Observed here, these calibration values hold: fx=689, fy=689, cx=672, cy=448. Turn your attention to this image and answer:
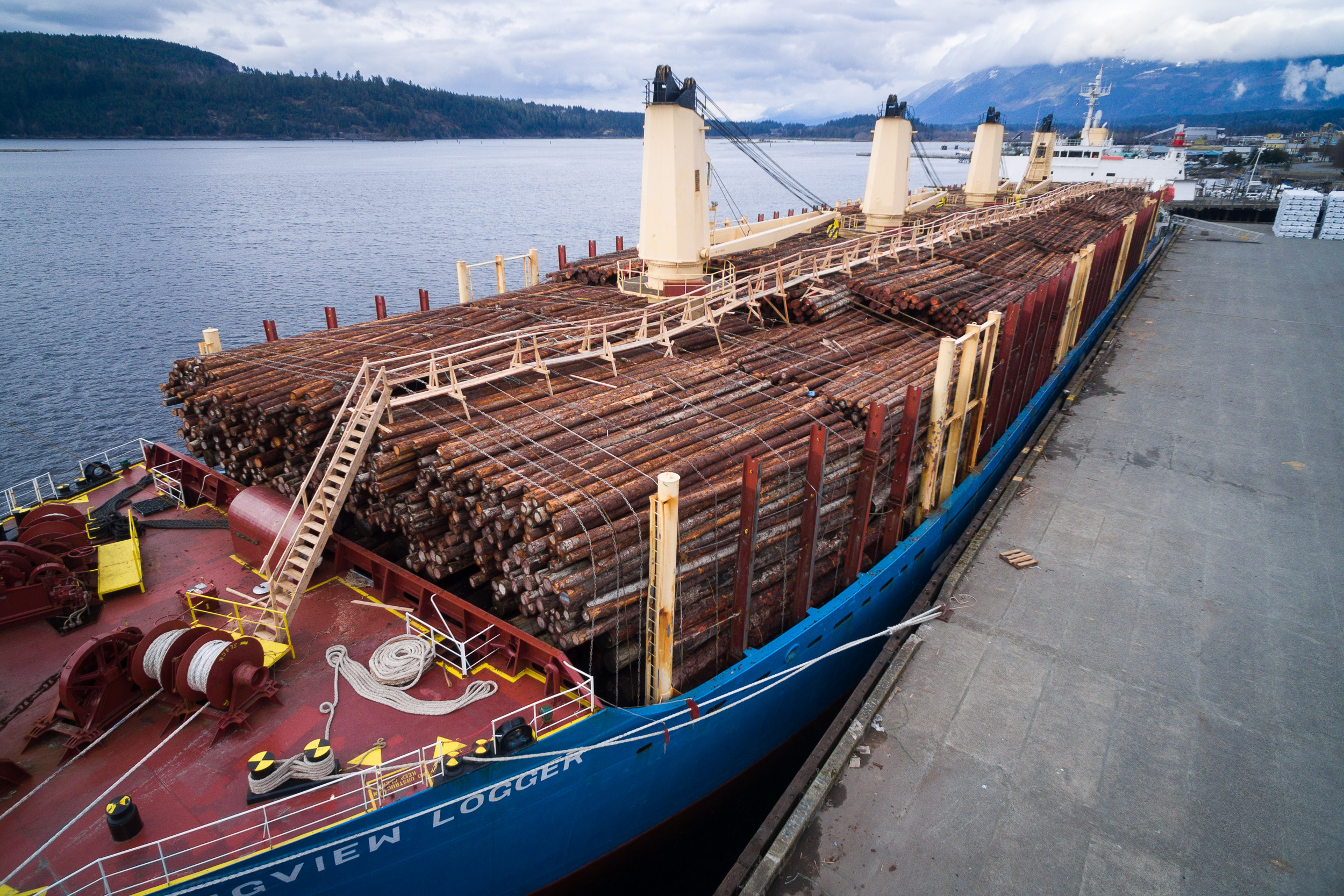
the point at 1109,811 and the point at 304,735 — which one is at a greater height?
the point at 304,735

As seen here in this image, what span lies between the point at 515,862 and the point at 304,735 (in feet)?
11.7

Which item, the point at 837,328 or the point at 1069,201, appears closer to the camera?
the point at 837,328

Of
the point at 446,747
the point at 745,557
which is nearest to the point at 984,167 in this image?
the point at 745,557

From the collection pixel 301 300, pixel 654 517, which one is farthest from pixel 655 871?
pixel 301 300

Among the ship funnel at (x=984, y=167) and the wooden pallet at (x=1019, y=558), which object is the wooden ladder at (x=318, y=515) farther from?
the ship funnel at (x=984, y=167)

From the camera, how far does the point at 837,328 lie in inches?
790

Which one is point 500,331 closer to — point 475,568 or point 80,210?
point 475,568

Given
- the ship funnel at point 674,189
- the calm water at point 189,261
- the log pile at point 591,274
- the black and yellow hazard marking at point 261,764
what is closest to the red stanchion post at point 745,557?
the black and yellow hazard marking at point 261,764

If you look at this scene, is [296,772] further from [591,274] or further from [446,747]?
[591,274]

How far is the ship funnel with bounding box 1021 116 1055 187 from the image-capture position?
70562mm

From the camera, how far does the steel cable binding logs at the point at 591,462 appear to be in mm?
10516

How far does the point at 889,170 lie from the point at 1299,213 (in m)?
61.6

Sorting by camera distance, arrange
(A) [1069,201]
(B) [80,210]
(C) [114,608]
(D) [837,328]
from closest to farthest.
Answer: (C) [114,608], (D) [837,328], (A) [1069,201], (B) [80,210]

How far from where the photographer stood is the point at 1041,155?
72.6m
